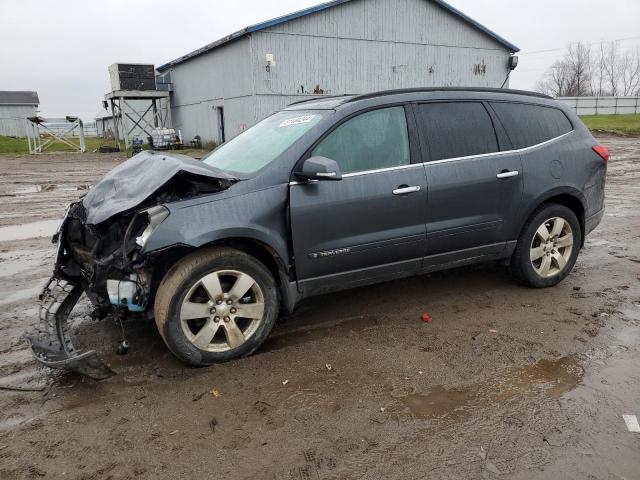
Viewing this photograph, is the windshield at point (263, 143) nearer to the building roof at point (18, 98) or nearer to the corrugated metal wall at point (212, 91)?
the corrugated metal wall at point (212, 91)

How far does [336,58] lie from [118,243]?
2152 centimetres

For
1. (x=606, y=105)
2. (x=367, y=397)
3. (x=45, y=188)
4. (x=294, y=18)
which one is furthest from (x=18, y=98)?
(x=367, y=397)

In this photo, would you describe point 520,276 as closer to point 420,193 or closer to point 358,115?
point 420,193

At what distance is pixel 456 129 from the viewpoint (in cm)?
441

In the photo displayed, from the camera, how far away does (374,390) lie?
10.7 ft

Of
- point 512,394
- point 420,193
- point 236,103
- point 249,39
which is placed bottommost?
point 512,394

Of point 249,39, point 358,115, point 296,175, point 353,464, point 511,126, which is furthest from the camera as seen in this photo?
point 249,39

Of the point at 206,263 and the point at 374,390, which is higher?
the point at 206,263

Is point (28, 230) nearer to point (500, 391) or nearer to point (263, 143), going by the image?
point (263, 143)

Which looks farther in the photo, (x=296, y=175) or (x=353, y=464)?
(x=296, y=175)

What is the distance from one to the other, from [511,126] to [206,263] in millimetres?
3061

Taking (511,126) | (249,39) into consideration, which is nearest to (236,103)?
(249,39)

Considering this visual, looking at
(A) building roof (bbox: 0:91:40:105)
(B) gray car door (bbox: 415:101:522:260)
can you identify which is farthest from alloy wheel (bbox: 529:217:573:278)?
(A) building roof (bbox: 0:91:40:105)

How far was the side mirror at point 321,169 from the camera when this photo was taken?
3.53m
